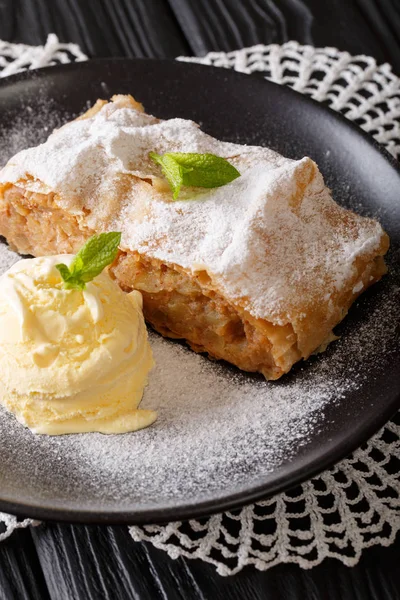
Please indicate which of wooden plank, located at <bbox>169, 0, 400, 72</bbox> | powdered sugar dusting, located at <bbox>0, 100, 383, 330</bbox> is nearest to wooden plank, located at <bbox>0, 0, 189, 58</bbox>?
wooden plank, located at <bbox>169, 0, 400, 72</bbox>

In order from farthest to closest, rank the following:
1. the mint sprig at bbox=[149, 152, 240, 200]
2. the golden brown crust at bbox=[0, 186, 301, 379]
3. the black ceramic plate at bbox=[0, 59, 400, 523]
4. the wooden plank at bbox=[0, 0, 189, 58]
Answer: the wooden plank at bbox=[0, 0, 189, 58], the mint sprig at bbox=[149, 152, 240, 200], the golden brown crust at bbox=[0, 186, 301, 379], the black ceramic plate at bbox=[0, 59, 400, 523]

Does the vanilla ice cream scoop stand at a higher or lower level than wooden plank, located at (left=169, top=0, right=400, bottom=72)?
lower

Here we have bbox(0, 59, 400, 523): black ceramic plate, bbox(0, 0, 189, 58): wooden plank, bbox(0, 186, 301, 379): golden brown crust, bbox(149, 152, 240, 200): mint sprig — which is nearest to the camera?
bbox(0, 59, 400, 523): black ceramic plate

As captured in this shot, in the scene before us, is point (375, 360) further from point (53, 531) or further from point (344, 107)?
point (344, 107)

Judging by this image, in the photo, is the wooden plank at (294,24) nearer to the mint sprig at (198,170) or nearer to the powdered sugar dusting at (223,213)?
the powdered sugar dusting at (223,213)

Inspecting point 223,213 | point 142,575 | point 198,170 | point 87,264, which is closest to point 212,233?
point 223,213

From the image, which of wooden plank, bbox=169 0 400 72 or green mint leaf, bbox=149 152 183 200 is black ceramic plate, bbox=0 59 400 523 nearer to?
green mint leaf, bbox=149 152 183 200
